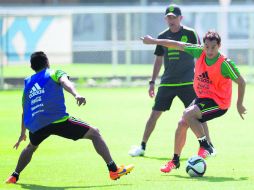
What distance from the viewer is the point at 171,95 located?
43.1 ft

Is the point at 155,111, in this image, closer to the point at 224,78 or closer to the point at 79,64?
the point at 224,78

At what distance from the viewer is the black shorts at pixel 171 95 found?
13.1 meters

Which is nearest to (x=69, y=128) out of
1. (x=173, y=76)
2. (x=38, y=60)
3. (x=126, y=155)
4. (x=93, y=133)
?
(x=93, y=133)

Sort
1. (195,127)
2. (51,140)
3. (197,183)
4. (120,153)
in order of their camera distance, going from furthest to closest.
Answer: (51,140) < (120,153) < (195,127) < (197,183)

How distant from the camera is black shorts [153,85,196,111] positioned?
1307 centimetres

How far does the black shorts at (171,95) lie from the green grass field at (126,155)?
78 centimetres

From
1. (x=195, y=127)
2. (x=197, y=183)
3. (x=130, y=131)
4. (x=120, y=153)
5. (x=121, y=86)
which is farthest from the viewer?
(x=121, y=86)

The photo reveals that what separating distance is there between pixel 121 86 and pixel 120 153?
1616 centimetres

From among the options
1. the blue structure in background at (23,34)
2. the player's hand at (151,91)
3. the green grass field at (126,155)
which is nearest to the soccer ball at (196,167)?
the green grass field at (126,155)

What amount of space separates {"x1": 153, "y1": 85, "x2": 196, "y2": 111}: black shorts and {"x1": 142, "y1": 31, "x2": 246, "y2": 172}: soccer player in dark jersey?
2140 mm

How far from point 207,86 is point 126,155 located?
2.57 m

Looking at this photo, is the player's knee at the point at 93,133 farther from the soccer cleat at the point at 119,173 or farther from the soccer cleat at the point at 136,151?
the soccer cleat at the point at 136,151

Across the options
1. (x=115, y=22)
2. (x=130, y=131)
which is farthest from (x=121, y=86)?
(x=130, y=131)

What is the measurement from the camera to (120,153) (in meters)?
13.0
